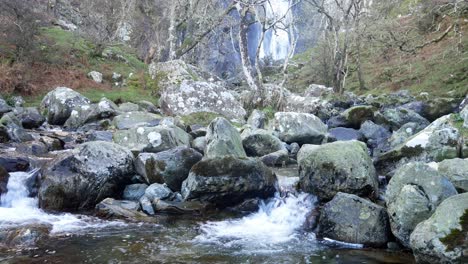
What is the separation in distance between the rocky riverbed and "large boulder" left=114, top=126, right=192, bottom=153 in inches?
1.4

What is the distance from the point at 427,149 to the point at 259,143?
4761mm

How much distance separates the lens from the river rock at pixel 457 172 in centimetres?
743

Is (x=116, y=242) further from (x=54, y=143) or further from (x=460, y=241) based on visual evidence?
(x=54, y=143)

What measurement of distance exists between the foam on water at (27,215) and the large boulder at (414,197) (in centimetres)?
459

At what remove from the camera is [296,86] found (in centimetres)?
4312

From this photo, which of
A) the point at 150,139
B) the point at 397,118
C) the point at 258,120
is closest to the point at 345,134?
the point at 397,118

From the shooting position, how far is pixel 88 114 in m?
18.5

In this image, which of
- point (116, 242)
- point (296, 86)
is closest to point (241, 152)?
point (116, 242)

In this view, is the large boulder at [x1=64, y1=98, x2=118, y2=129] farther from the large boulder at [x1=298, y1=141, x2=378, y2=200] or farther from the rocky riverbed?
the large boulder at [x1=298, y1=141, x2=378, y2=200]

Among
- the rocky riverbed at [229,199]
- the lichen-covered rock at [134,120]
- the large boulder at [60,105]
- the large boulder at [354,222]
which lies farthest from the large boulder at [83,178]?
the large boulder at [60,105]

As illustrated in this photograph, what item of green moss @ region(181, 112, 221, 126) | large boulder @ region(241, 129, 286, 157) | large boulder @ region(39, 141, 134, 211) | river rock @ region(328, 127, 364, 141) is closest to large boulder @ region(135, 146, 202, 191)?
large boulder @ region(39, 141, 134, 211)

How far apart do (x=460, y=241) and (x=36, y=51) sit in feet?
81.7

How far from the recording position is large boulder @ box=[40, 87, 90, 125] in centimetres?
1902

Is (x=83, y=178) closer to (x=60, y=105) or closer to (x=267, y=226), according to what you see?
(x=267, y=226)
